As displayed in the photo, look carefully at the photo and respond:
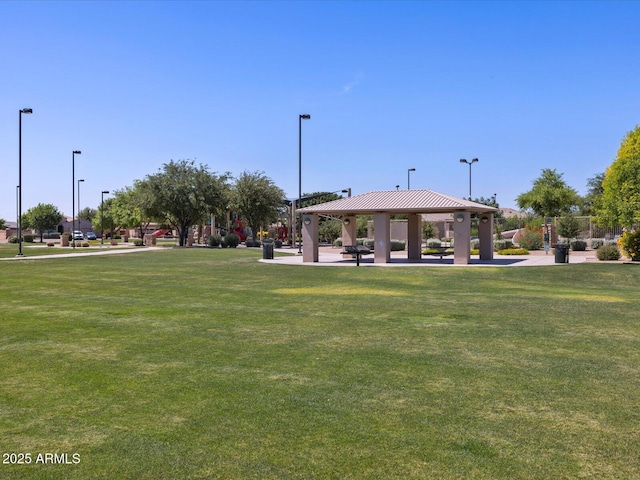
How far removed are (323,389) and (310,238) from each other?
27575 millimetres

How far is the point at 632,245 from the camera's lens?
30.4 metres

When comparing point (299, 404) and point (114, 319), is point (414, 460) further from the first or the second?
point (114, 319)

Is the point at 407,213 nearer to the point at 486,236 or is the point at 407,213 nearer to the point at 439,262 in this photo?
the point at 439,262

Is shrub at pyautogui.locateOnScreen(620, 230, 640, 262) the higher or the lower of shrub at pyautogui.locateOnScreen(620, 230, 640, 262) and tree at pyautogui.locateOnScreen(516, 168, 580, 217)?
the lower

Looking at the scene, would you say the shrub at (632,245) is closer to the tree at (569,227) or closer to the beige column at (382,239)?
the beige column at (382,239)

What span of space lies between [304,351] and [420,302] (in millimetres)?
6937

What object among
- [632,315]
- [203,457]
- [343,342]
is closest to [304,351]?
[343,342]

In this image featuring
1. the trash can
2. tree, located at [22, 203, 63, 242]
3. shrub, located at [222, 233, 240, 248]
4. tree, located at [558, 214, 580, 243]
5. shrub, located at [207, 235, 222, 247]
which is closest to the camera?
the trash can

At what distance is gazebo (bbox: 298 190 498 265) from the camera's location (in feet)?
104

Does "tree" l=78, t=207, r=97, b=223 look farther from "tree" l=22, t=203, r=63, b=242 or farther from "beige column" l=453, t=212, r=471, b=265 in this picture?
"beige column" l=453, t=212, r=471, b=265

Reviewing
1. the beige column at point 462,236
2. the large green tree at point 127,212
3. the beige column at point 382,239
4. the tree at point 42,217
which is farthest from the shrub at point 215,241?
the tree at point 42,217

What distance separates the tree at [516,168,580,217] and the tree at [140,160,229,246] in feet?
127

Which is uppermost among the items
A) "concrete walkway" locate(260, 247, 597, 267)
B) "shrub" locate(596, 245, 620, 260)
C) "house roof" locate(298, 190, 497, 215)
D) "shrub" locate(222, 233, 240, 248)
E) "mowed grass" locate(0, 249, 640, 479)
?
"house roof" locate(298, 190, 497, 215)

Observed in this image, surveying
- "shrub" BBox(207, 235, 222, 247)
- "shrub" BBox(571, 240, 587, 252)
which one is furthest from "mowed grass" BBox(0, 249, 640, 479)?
"shrub" BBox(207, 235, 222, 247)
